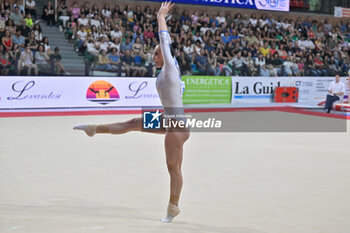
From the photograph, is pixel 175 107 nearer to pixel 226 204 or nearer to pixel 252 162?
pixel 226 204

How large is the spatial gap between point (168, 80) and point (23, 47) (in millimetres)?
13917

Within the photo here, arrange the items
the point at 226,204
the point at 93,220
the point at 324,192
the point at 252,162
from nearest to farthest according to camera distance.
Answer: the point at 93,220 < the point at 226,204 < the point at 324,192 < the point at 252,162

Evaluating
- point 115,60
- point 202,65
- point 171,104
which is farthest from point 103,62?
point 171,104

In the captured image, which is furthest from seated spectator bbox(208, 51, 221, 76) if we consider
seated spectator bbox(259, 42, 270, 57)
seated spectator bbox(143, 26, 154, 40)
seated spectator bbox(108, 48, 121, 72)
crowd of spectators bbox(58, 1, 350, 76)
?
seated spectator bbox(108, 48, 121, 72)

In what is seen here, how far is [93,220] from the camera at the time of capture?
5164 millimetres

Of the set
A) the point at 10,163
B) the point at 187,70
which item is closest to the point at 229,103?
the point at 187,70

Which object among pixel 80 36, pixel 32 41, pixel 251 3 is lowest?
pixel 32 41

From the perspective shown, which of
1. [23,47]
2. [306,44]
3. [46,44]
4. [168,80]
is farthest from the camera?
[306,44]

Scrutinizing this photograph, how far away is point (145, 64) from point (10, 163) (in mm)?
11472

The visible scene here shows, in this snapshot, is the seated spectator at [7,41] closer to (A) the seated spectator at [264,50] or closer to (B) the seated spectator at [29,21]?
Result: (B) the seated spectator at [29,21]

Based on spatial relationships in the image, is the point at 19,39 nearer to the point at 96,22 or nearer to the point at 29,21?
the point at 29,21

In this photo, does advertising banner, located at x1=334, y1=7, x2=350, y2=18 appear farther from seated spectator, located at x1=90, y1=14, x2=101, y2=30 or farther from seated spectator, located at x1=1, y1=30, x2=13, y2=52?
seated spectator, located at x1=1, y1=30, x2=13, y2=52

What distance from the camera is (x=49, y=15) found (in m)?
20.7

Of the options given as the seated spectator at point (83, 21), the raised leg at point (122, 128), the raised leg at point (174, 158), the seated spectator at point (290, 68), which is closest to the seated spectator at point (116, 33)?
the seated spectator at point (83, 21)
